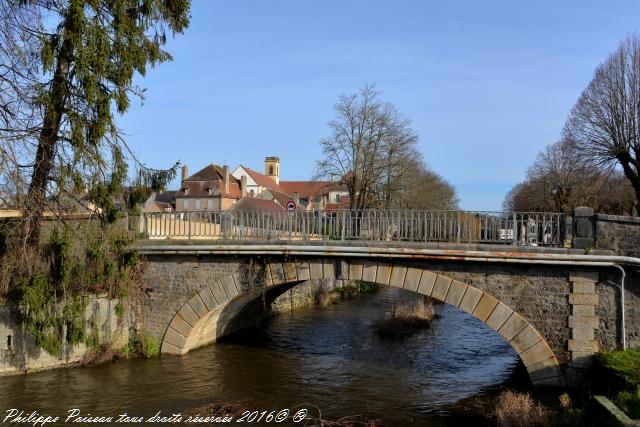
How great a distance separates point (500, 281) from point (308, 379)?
4500 mm

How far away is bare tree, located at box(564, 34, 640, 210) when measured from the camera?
74.4 ft

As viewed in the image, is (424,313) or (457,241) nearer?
(457,241)

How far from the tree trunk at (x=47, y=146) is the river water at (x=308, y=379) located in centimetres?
324

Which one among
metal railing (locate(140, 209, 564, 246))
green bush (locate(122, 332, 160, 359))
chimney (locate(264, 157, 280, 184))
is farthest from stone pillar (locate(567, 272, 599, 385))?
chimney (locate(264, 157, 280, 184))

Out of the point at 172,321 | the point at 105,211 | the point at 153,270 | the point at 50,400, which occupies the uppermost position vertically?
the point at 105,211

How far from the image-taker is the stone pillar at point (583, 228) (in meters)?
10.3

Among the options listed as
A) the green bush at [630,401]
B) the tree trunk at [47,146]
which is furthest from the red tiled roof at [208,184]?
the green bush at [630,401]

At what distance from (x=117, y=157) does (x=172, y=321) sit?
4.61 metres

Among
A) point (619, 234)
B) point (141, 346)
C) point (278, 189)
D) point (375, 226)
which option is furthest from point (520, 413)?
point (278, 189)

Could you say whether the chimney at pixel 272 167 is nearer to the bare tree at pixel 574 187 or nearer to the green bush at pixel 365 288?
the bare tree at pixel 574 187

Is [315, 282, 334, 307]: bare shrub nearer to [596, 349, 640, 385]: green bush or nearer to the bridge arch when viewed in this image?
the bridge arch

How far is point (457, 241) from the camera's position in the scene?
11.3m

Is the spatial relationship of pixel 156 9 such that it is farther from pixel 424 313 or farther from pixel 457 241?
pixel 424 313

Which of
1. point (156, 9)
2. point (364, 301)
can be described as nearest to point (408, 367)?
point (156, 9)
